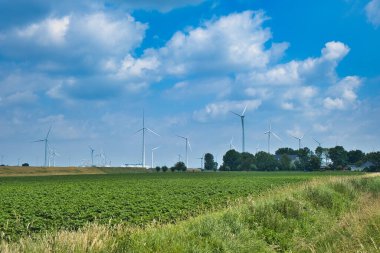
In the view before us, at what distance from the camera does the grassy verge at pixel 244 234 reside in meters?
13.6

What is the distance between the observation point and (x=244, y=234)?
59.0 feet

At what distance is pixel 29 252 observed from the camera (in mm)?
12336

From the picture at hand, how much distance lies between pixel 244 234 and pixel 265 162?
174 m

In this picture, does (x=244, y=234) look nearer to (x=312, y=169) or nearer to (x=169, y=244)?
(x=169, y=244)

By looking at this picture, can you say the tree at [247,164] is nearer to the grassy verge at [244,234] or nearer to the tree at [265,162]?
the tree at [265,162]

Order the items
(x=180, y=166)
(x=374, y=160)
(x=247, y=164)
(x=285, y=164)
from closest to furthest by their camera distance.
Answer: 1. (x=285, y=164)
2. (x=374, y=160)
3. (x=180, y=166)
4. (x=247, y=164)

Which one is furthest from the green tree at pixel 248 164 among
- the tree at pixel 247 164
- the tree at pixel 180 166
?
the tree at pixel 180 166

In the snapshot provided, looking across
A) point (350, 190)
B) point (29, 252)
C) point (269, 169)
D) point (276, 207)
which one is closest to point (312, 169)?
point (269, 169)

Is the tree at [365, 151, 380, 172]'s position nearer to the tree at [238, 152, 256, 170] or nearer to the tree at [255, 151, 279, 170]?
the tree at [255, 151, 279, 170]

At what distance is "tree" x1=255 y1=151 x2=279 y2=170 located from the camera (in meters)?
187

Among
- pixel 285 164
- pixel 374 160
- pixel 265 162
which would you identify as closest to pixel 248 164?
pixel 265 162

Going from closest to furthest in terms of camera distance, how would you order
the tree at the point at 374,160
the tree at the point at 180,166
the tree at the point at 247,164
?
the tree at the point at 374,160 → the tree at the point at 180,166 → the tree at the point at 247,164

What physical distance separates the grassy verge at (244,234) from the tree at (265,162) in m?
161

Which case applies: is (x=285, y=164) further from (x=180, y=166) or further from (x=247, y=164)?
(x=180, y=166)
